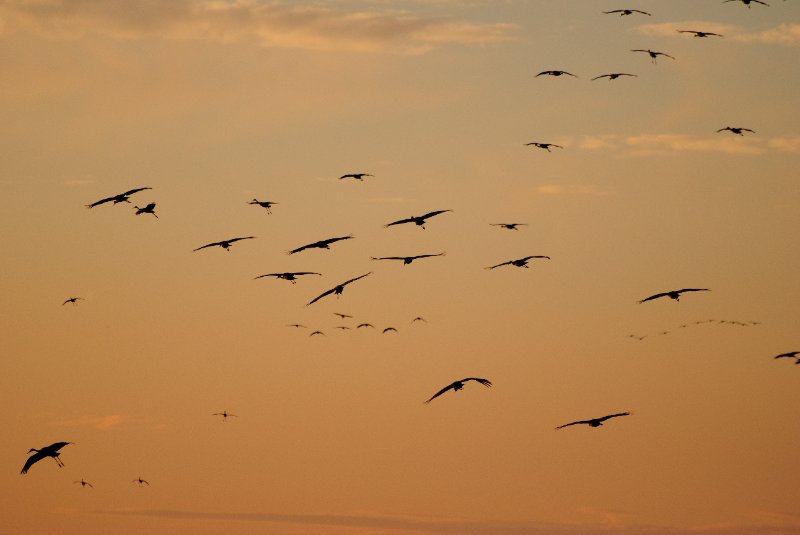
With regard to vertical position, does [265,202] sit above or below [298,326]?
above

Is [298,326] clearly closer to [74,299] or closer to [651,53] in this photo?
[74,299]

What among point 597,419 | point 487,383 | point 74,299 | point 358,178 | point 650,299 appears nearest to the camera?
point 487,383

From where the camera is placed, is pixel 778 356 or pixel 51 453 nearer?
pixel 51 453

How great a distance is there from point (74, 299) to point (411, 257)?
39.2 m

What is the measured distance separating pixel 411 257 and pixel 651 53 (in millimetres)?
23452

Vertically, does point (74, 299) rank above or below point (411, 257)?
below

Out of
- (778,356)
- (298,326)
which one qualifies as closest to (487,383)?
(778,356)

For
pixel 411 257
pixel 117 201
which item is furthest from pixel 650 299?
pixel 117 201

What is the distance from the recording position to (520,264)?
335ft

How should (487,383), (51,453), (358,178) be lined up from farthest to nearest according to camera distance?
(358,178) → (487,383) → (51,453)

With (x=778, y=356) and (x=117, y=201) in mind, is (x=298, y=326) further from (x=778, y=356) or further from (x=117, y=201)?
(x=778, y=356)

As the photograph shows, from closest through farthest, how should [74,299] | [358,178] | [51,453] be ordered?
1. [51,453]
2. [358,178]
3. [74,299]

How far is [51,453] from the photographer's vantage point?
65.3 m

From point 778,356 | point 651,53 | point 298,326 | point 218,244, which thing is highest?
point 651,53
